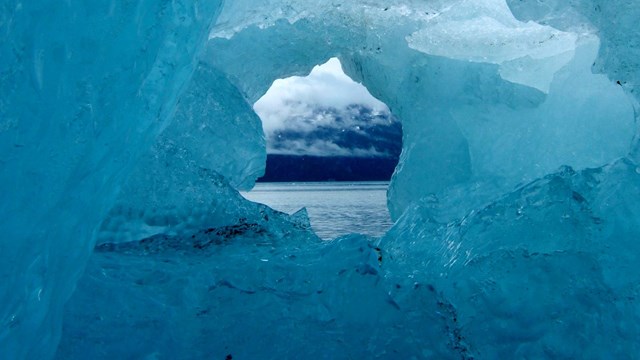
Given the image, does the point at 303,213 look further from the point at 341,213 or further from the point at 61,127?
the point at 341,213

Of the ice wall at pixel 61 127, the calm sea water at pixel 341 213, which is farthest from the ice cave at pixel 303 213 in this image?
the calm sea water at pixel 341 213

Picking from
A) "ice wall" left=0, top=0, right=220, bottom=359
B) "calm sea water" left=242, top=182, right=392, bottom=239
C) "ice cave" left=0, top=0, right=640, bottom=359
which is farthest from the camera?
"calm sea water" left=242, top=182, right=392, bottom=239

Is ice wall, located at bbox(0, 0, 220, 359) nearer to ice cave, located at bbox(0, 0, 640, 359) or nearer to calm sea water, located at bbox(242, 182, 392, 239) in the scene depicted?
ice cave, located at bbox(0, 0, 640, 359)

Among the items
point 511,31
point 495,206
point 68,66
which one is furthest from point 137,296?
point 511,31

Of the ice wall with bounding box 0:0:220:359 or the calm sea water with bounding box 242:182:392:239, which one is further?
the calm sea water with bounding box 242:182:392:239

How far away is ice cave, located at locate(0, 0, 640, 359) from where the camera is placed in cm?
156

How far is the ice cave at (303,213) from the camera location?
5.13 feet

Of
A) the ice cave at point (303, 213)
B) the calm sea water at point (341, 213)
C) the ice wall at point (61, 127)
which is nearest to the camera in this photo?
the ice wall at point (61, 127)

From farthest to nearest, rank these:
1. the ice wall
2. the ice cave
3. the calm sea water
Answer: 1. the calm sea water
2. the ice cave
3. the ice wall

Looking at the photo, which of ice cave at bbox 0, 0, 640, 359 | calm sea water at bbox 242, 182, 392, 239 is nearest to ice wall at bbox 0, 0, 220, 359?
ice cave at bbox 0, 0, 640, 359

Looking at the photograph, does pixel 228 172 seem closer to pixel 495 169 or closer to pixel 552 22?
pixel 495 169

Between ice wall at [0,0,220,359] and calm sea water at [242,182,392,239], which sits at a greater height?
ice wall at [0,0,220,359]

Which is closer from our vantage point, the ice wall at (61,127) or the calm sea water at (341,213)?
the ice wall at (61,127)

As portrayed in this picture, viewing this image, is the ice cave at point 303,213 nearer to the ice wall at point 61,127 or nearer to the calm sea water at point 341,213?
the ice wall at point 61,127
